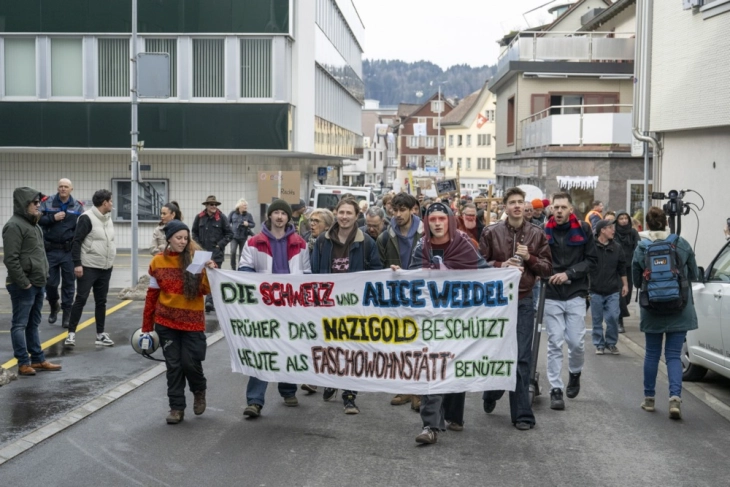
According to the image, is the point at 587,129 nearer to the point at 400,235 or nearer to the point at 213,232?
the point at 213,232

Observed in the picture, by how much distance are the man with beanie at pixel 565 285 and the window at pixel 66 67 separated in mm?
22795

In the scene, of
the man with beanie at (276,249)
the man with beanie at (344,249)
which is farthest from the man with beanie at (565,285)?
the man with beanie at (276,249)

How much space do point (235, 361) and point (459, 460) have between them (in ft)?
8.25

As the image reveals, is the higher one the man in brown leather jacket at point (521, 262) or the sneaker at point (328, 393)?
the man in brown leather jacket at point (521, 262)

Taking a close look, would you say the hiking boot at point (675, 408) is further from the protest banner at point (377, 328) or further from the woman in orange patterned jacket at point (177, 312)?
the woman in orange patterned jacket at point (177, 312)

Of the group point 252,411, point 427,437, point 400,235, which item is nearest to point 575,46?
point 400,235

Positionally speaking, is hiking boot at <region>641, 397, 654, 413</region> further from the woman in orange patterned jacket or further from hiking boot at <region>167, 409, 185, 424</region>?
hiking boot at <region>167, 409, 185, 424</region>

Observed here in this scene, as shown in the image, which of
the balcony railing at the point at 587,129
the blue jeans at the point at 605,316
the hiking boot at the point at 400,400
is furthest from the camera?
the balcony railing at the point at 587,129

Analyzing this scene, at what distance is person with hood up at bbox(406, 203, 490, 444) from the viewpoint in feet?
26.7

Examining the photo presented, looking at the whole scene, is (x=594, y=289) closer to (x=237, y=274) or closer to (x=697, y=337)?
(x=697, y=337)

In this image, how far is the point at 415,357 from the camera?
843 centimetres

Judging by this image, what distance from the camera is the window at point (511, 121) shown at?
143 ft

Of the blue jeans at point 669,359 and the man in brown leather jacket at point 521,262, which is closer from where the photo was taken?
the man in brown leather jacket at point 521,262

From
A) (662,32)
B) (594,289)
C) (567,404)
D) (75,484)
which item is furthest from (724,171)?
(75,484)
